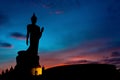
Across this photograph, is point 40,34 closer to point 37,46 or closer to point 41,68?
point 37,46

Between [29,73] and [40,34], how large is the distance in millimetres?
4254

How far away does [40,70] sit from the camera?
2059 cm

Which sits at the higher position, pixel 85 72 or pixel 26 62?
pixel 26 62

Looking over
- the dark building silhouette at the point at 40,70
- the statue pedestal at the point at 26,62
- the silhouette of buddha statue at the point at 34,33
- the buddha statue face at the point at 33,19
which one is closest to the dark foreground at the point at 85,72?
the dark building silhouette at the point at 40,70

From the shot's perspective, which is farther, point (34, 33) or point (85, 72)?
point (34, 33)

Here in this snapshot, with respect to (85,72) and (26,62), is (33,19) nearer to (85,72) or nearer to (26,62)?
(26,62)

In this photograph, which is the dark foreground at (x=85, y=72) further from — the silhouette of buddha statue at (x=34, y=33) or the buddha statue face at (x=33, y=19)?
the buddha statue face at (x=33, y=19)

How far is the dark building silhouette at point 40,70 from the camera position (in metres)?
15.2

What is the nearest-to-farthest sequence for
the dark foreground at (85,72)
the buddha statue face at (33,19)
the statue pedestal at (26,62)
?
the dark foreground at (85,72)
the statue pedestal at (26,62)
the buddha statue face at (33,19)

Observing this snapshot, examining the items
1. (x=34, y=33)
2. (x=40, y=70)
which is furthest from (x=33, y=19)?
(x=40, y=70)

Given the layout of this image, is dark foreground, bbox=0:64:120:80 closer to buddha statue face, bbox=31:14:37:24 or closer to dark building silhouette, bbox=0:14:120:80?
dark building silhouette, bbox=0:14:120:80

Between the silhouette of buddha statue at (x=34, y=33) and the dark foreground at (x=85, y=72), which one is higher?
the silhouette of buddha statue at (x=34, y=33)

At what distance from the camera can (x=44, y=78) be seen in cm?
1823

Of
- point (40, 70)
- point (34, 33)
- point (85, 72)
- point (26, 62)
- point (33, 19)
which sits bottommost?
point (85, 72)
